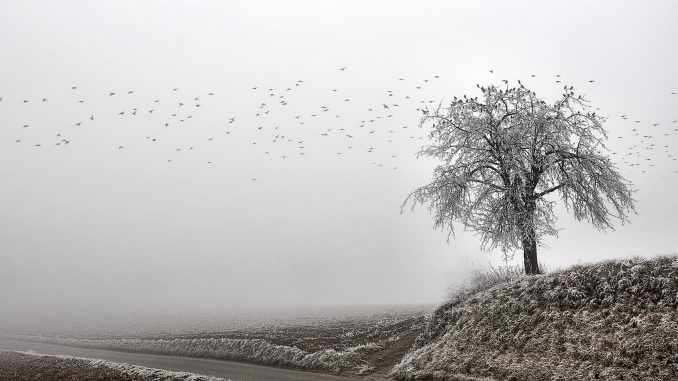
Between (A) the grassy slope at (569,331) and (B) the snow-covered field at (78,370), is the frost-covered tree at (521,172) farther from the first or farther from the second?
(B) the snow-covered field at (78,370)

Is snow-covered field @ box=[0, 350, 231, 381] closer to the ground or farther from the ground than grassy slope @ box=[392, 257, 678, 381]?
closer to the ground

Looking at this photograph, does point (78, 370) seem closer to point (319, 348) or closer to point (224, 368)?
point (224, 368)

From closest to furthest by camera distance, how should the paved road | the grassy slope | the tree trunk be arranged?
the grassy slope, the paved road, the tree trunk

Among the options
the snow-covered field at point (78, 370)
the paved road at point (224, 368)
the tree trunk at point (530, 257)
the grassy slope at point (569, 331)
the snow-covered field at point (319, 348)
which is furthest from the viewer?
the tree trunk at point (530, 257)

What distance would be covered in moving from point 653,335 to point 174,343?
34.2 metres

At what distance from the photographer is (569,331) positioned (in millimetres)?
15695

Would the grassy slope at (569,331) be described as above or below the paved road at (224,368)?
above

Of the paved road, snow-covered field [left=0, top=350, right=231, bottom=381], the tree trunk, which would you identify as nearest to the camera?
the paved road

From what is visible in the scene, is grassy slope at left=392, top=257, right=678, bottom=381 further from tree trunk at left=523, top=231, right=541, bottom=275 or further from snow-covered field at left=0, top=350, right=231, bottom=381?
snow-covered field at left=0, top=350, right=231, bottom=381

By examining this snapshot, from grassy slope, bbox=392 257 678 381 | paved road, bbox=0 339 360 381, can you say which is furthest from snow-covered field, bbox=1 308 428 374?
grassy slope, bbox=392 257 678 381

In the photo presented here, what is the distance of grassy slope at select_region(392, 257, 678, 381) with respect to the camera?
1298 cm

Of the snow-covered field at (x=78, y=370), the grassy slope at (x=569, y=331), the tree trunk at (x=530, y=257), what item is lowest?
the snow-covered field at (x=78, y=370)

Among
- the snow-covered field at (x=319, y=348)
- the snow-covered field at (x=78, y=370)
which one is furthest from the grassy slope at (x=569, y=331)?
the snow-covered field at (x=78, y=370)

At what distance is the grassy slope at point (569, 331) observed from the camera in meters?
13.0
